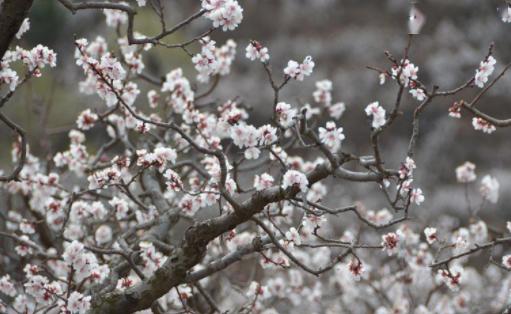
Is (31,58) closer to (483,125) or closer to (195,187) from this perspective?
(195,187)

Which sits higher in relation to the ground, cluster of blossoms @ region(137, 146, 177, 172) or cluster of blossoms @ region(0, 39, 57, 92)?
cluster of blossoms @ region(0, 39, 57, 92)

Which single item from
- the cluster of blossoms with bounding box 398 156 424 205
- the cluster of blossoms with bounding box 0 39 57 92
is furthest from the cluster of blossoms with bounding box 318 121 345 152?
the cluster of blossoms with bounding box 0 39 57 92

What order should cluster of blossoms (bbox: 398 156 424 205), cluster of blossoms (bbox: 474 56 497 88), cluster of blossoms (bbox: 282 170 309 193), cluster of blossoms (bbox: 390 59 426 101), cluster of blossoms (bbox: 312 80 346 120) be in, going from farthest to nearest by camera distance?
1. cluster of blossoms (bbox: 312 80 346 120)
2. cluster of blossoms (bbox: 474 56 497 88)
3. cluster of blossoms (bbox: 390 59 426 101)
4. cluster of blossoms (bbox: 398 156 424 205)
5. cluster of blossoms (bbox: 282 170 309 193)

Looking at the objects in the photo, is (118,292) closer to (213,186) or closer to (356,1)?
(213,186)

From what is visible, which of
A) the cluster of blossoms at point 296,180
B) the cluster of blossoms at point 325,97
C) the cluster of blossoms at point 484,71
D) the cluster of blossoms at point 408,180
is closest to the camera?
the cluster of blossoms at point 296,180

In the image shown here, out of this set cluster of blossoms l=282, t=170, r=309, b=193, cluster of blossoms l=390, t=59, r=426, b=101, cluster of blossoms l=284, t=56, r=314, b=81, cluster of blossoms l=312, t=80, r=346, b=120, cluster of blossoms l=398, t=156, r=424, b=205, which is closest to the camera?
cluster of blossoms l=282, t=170, r=309, b=193

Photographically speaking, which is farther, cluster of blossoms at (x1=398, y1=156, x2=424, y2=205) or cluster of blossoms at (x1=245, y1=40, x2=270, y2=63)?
cluster of blossoms at (x1=245, y1=40, x2=270, y2=63)

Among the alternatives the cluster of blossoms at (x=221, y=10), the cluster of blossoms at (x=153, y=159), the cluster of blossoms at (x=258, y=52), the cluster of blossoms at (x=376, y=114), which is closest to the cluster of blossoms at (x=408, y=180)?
the cluster of blossoms at (x=376, y=114)

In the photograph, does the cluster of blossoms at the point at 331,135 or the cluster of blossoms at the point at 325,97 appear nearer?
the cluster of blossoms at the point at 331,135

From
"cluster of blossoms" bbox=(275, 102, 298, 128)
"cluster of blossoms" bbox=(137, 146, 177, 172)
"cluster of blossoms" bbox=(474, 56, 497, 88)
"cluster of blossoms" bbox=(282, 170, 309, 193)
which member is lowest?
"cluster of blossoms" bbox=(282, 170, 309, 193)

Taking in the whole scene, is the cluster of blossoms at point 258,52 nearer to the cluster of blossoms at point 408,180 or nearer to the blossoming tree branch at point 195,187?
the blossoming tree branch at point 195,187

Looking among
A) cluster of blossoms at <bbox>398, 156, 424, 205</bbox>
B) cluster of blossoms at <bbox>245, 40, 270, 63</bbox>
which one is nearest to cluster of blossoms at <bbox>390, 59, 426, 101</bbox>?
cluster of blossoms at <bbox>398, 156, 424, 205</bbox>

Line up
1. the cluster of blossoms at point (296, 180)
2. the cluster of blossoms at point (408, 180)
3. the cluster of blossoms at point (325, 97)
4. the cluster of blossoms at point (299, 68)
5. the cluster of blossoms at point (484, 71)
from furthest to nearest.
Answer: the cluster of blossoms at point (325, 97) → the cluster of blossoms at point (299, 68) → the cluster of blossoms at point (484, 71) → the cluster of blossoms at point (408, 180) → the cluster of blossoms at point (296, 180)

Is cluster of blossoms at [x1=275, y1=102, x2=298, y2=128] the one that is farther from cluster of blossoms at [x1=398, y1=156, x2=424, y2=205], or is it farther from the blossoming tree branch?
cluster of blossoms at [x1=398, y1=156, x2=424, y2=205]
